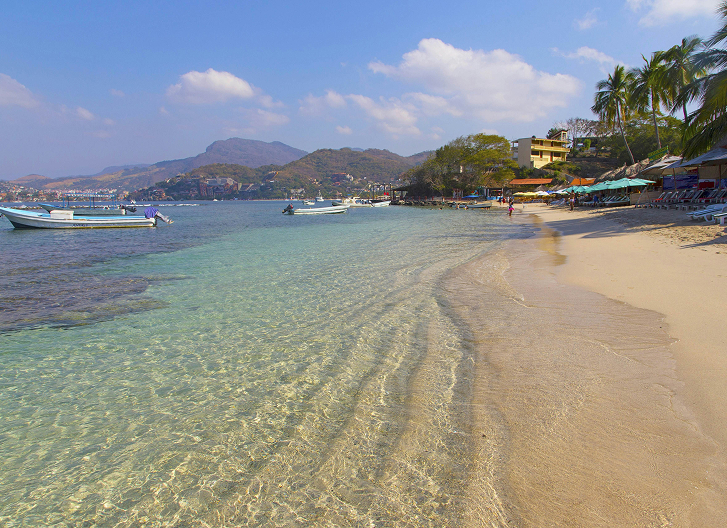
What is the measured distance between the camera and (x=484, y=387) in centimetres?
421

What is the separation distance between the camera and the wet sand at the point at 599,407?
2.50m

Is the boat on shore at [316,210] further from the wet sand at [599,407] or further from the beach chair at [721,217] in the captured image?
the wet sand at [599,407]

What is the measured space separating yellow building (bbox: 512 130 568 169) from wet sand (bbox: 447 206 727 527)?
84.0 meters

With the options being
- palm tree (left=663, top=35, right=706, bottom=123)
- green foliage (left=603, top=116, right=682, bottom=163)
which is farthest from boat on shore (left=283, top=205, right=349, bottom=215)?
green foliage (left=603, top=116, right=682, bottom=163)

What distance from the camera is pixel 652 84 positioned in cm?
3612

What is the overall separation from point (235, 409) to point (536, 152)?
9345cm

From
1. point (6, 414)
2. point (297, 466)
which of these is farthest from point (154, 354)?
point (297, 466)

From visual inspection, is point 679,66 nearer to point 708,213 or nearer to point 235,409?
point 708,213

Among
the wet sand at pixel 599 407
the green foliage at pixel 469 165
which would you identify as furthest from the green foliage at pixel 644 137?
the wet sand at pixel 599 407

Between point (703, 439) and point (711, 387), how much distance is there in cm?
102

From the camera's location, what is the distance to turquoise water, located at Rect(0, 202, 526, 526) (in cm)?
275

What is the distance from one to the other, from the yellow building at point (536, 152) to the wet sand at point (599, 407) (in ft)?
276

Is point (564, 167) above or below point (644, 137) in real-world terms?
below

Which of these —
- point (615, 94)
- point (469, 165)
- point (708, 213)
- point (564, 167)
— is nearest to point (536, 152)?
point (564, 167)
